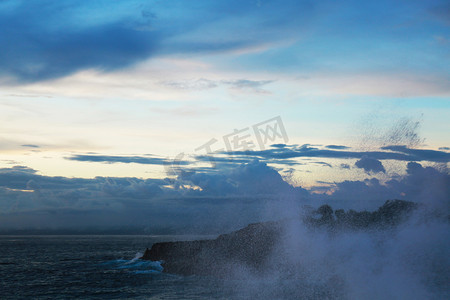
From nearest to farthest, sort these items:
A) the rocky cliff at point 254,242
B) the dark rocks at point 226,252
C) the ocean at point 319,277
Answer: the ocean at point 319,277 < the rocky cliff at point 254,242 < the dark rocks at point 226,252

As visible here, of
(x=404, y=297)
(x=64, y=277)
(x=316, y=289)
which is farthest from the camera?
(x=64, y=277)

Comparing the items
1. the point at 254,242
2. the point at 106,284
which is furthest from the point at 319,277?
the point at 106,284

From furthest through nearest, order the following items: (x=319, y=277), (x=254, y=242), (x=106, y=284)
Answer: (x=254, y=242) → (x=106, y=284) → (x=319, y=277)

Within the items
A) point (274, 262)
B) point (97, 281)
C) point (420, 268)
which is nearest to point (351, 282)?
point (420, 268)

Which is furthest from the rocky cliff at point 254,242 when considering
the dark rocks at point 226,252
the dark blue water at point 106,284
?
the dark blue water at point 106,284

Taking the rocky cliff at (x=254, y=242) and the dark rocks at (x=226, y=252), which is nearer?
the rocky cliff at (x=254, y=242)

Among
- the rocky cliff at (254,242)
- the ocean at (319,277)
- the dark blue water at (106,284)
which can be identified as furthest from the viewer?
the rocky cliff at (254,242)

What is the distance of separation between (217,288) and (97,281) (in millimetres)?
21489

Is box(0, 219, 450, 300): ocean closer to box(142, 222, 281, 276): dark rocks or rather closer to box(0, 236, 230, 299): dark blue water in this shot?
box(0, 236, 230, 299): dark blue water

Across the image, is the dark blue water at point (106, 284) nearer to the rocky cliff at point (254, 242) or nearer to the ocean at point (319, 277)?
the ocean at point (319, 277)

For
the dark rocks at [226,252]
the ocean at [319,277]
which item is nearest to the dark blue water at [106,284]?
the ocean at [319,277]

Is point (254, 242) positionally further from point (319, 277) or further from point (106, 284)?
point (106, 284)

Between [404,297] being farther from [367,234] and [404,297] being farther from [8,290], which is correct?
[8,290]

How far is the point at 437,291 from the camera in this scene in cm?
3212
